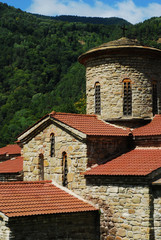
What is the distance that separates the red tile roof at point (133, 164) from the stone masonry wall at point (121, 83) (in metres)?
2.42

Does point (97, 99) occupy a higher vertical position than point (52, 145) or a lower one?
higher

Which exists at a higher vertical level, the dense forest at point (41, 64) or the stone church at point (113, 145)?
the dense forest at point (41, 64)

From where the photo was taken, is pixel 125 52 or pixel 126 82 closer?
pixel 125 52

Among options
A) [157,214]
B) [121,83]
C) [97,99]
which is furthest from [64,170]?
[121,83]

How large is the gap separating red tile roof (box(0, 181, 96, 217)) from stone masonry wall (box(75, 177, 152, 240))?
495 mm

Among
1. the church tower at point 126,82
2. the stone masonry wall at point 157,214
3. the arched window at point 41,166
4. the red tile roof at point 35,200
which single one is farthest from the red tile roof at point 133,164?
the arched window at point 41,166

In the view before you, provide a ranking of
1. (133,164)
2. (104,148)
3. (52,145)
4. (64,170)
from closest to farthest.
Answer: (133,164) < (104,148) < (64,170) < (52,145)

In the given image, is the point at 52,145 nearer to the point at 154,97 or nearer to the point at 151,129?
the point at 151,129

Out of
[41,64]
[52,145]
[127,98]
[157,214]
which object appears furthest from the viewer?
[41,64]

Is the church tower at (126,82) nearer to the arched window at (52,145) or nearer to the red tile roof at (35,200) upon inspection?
the arched window at (52,145)

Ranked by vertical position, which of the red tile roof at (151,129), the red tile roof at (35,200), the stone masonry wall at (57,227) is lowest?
the stone masonry wall at (57,227)

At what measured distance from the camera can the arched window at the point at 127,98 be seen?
17094 millimetres

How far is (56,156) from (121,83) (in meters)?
4.25

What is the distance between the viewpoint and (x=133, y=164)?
13.7 m
